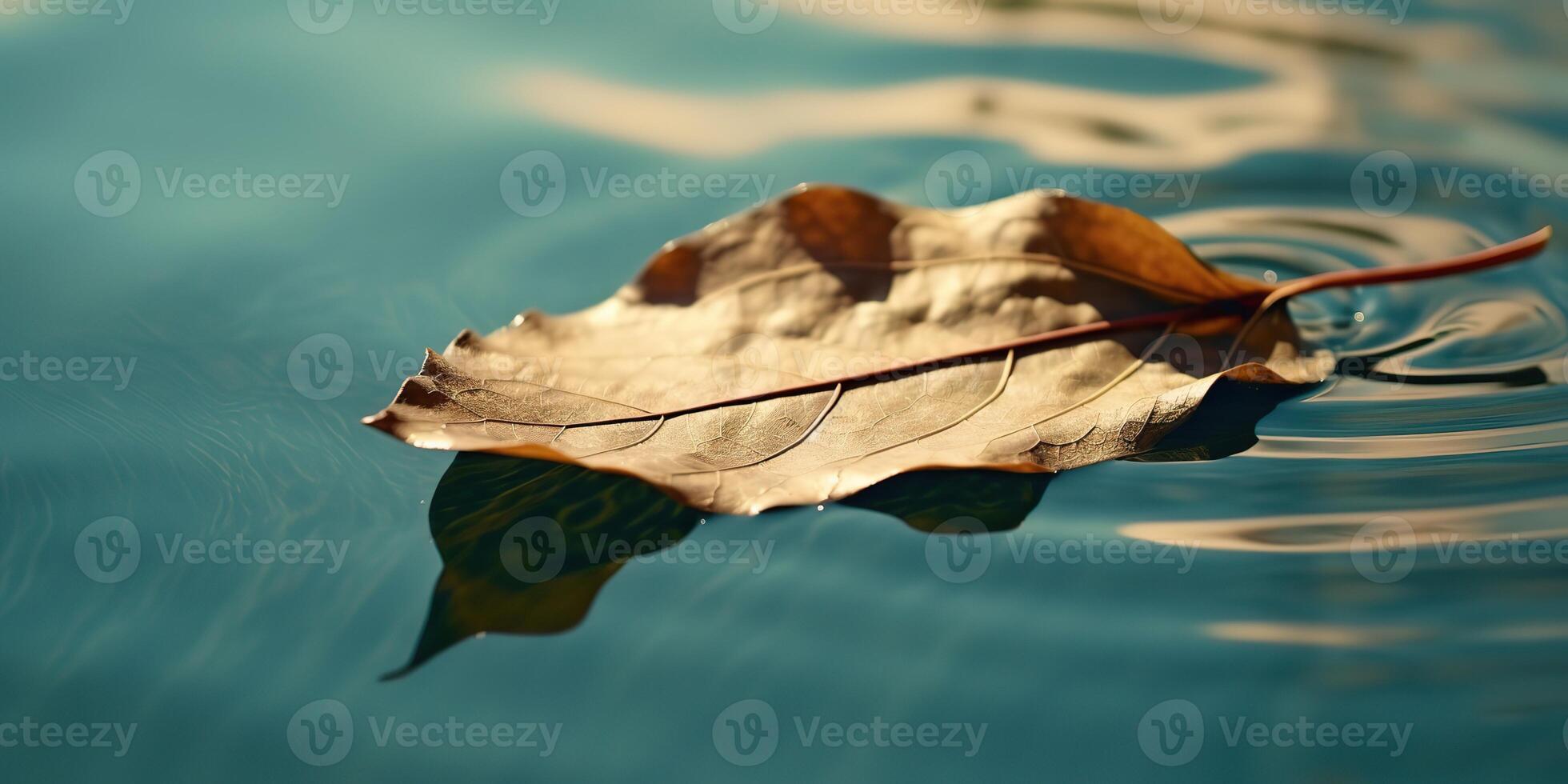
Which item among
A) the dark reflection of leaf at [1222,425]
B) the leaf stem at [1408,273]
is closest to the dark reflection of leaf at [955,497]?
the dark reflection of leaf at [1222,425]

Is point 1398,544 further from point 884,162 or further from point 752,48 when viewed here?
point 752,48

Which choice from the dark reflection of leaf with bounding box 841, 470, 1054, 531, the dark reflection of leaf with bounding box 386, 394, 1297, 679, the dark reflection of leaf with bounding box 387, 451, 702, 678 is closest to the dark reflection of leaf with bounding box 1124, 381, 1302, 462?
the dark reflection of leaf with bounding box 386, 394, 1297, 679

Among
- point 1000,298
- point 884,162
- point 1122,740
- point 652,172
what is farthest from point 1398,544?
point 652,172

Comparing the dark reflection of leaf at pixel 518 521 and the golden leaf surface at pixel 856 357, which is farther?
the golden leaf surface at pixel 856 357

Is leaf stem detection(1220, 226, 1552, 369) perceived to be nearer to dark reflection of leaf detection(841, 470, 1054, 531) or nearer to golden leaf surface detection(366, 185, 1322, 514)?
golden leaf surface detection(366, 185, 1322, 514)

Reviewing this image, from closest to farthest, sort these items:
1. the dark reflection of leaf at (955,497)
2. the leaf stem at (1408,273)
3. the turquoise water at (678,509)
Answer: the turquoise water at (678,509)
the dark reflection of leaf at (955,497)
the leaf stem at (1408,273)

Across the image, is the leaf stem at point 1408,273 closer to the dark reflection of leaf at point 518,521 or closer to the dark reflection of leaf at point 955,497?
the dark reflection of leaf at point 955,497

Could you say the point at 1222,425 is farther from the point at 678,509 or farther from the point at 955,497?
the point at 678,509

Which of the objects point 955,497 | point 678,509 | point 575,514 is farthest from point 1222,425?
point 575,514
